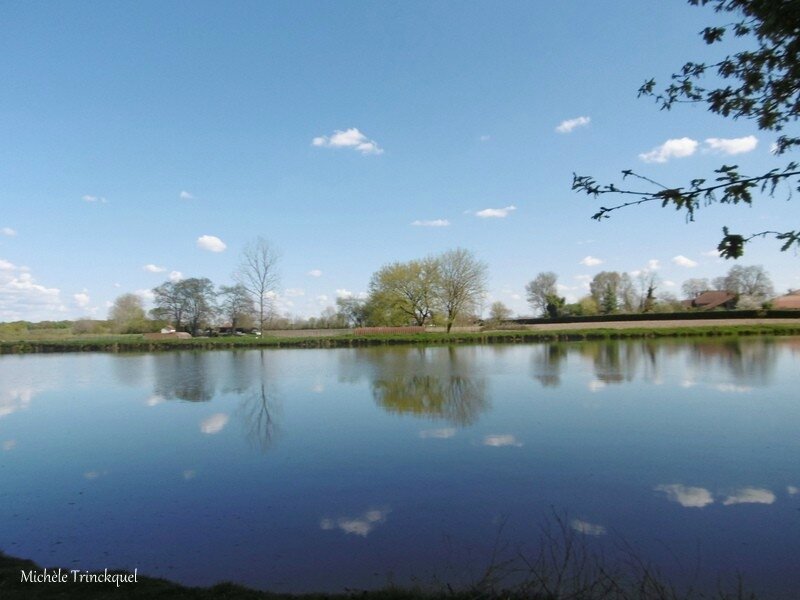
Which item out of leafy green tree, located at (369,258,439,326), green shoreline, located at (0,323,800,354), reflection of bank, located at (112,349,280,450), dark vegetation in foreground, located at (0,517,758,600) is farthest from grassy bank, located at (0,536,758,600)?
A: leafy green tree, located at (369,258,439,326)

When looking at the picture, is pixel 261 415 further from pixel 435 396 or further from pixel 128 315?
pixel 128 315

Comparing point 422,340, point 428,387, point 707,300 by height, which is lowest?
point 428,387

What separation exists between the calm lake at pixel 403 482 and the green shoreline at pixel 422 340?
2594 cm

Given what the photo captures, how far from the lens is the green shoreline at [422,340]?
39.0m

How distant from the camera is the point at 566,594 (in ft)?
11.5

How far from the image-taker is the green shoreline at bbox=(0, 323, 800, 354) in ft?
128

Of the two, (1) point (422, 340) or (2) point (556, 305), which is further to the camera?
(2) point (556, 305)

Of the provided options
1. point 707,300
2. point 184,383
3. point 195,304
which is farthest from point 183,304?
point 707,300

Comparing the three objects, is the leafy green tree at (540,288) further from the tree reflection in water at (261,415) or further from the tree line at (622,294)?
the tree reflection in water at (261,415)

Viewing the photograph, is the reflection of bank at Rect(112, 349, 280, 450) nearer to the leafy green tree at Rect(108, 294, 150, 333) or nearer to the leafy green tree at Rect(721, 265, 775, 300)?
the leafy green tree at Rect(108, 294, 150, 333)

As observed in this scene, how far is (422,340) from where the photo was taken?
40000mm

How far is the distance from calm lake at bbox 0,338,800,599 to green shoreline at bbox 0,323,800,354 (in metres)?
25.9

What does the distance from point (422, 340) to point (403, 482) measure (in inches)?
1323

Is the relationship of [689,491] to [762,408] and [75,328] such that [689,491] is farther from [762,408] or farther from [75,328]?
[75,328]
